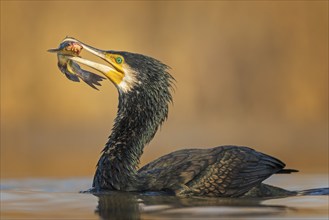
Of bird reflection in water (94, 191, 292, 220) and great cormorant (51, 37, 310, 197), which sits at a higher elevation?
great cormorant (51, 37, 310, 197)

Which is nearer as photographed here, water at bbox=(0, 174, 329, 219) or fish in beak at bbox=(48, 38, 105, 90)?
water at bbox=(0, 174, 329, 219)

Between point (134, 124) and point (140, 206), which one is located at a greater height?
point (134, 124)

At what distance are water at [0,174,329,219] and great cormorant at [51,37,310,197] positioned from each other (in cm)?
27

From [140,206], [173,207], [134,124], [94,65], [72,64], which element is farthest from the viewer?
[72,64]

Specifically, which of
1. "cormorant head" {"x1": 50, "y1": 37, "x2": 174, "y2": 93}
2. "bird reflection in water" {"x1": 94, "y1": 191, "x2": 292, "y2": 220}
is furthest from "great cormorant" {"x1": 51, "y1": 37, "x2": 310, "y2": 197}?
"bird reflection in water" {"x1": 94, "y1": 191, "x2": 292, "y2": 220}

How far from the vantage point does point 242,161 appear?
14500 millimetres

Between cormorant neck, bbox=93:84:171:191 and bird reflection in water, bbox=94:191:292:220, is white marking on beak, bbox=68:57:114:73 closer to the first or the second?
cormorant neck, bbox=93:84:171:191

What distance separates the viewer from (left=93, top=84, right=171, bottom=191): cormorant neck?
14766mm

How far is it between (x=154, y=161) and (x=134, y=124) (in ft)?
1.72

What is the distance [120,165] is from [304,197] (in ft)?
6.65

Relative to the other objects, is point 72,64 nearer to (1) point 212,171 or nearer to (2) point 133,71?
(2) point 133,71

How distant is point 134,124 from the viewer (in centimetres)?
1502

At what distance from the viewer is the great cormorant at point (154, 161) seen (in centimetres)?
1415

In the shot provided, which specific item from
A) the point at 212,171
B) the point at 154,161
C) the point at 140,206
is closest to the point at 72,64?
the point at 154,161
